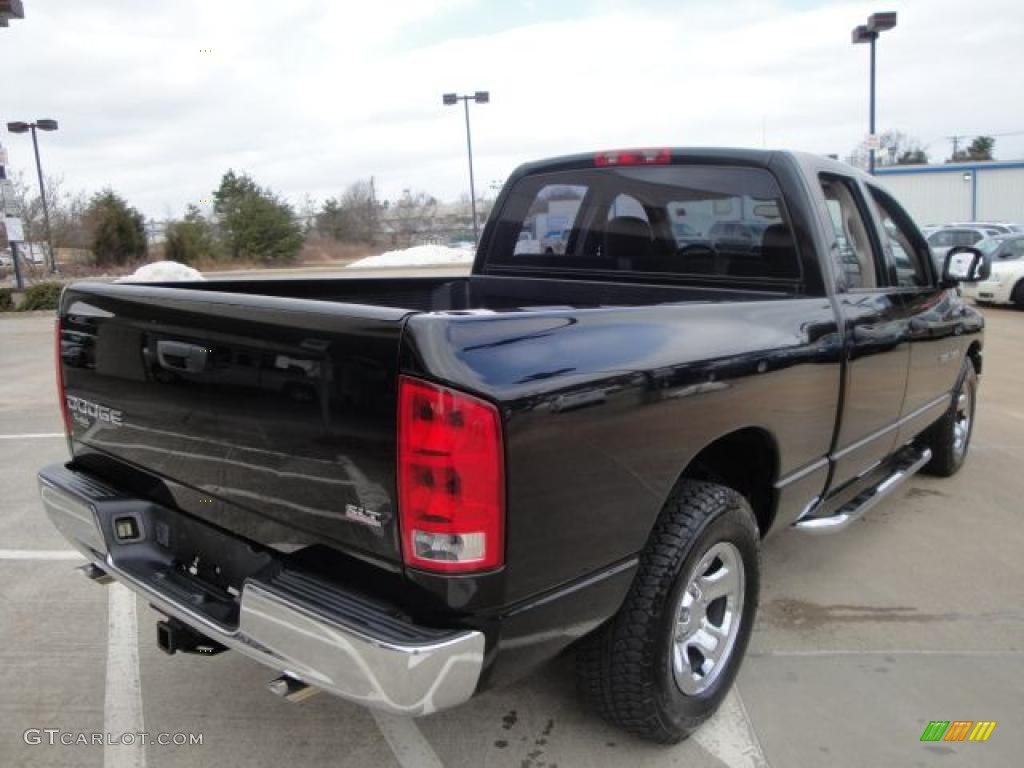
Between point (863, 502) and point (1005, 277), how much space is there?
1436 cm

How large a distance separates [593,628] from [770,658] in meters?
1.32

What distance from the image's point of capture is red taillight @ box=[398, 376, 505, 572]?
1820 millimetres

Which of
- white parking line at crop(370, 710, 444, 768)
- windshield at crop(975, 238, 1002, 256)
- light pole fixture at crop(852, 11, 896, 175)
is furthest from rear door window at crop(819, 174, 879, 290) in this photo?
light pole fixture at crop(852, 11, 896, 175)

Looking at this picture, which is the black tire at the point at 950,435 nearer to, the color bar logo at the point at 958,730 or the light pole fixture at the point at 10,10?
the color bar logo at the point at 958,730

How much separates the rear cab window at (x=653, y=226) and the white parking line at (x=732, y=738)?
1.69 meters

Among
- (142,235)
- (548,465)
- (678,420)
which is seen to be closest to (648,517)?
(678,420)

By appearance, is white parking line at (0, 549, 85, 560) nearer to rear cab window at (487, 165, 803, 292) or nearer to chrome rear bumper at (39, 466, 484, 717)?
chrome rear bumper at (39, 466, 484, 717)

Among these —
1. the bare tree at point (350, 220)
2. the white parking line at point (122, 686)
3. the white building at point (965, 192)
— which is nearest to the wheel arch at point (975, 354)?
the white parking line at point (122, 686)

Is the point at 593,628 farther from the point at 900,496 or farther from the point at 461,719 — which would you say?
the point at 900,496

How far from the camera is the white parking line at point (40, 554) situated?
416 cm

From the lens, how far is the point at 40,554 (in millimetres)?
4215

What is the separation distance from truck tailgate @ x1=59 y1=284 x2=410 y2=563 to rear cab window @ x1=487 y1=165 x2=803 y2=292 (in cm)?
208

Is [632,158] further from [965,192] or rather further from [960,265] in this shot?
[965,192]

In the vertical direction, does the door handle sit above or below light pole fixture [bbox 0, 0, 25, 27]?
below
